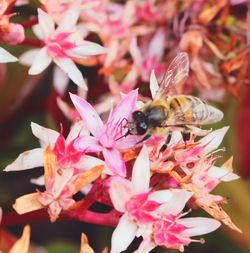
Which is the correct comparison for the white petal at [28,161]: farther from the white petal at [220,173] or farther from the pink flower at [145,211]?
the white petal at [220,173]

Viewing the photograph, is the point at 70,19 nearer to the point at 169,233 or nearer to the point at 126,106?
the point at 126,106

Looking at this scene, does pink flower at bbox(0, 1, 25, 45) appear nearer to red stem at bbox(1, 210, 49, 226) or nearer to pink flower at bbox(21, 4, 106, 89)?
pink flower at bbox(21, 4, 106, 89)

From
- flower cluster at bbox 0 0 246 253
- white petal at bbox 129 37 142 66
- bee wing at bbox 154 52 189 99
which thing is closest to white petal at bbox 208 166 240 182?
flower cluster at bbox 0 0 246 253

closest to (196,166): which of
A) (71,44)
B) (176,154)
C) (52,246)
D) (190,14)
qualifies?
(176,154)

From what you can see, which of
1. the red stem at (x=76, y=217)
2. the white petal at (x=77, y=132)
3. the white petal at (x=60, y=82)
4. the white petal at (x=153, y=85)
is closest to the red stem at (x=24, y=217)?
the red stem at (x=76, y=217)

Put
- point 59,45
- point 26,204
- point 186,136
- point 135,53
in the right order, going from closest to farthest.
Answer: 1. point 26,204
2. point 186,136
3. point 59,45
4. point 135,53

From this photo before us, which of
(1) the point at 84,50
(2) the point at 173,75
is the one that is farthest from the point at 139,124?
(1) the point at 84,50
